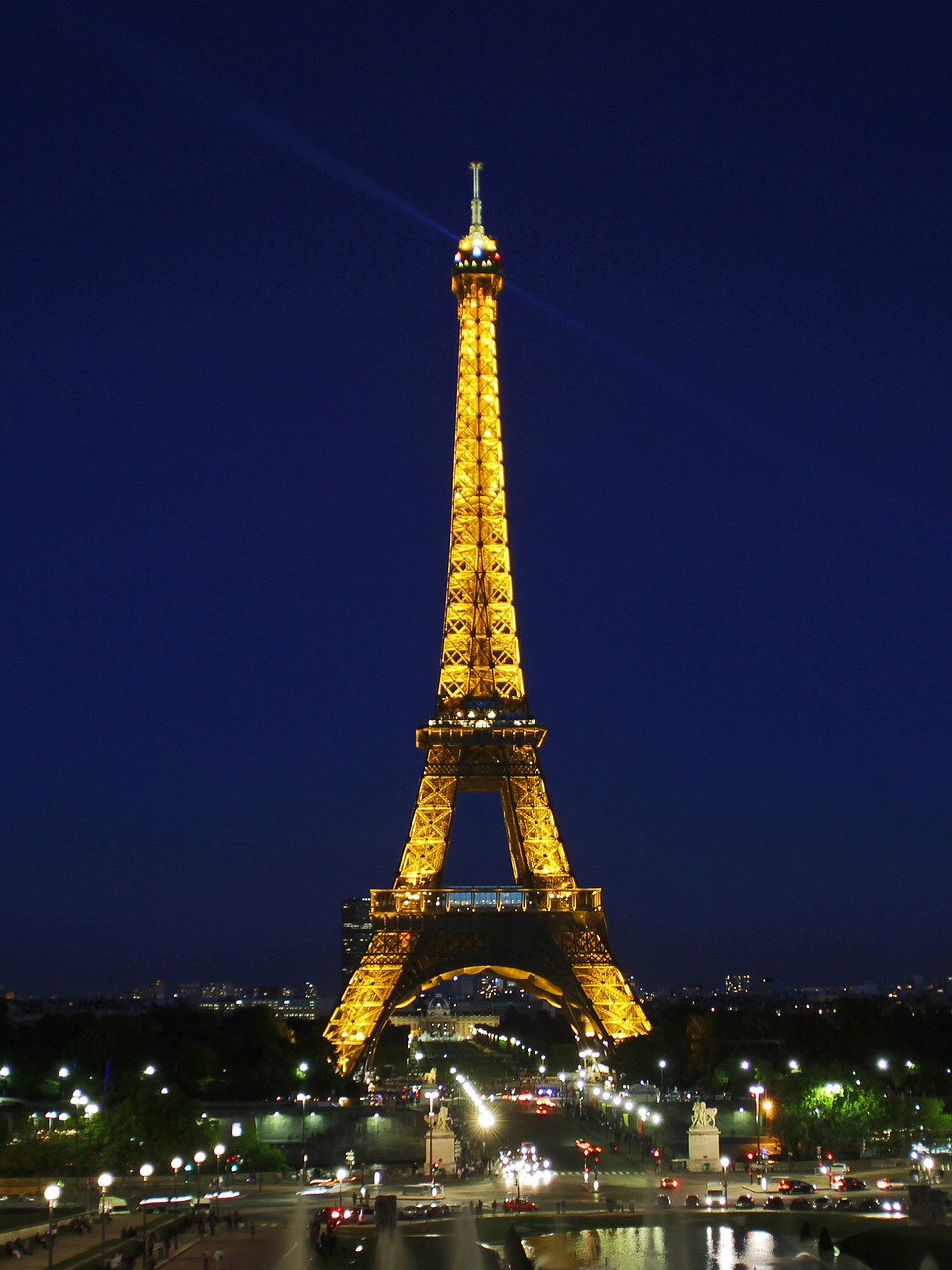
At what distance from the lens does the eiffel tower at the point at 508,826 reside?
257 feet

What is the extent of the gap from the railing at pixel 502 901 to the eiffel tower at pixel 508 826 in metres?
0.08

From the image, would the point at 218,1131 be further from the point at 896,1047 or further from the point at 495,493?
the point at 495,493

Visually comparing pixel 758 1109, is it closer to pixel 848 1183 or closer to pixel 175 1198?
pixel 848 1183

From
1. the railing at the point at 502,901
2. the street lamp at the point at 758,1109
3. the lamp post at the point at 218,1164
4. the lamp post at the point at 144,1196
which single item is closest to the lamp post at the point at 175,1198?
the lamp post at the point at 144,1196

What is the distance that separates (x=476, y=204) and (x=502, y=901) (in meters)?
44.2

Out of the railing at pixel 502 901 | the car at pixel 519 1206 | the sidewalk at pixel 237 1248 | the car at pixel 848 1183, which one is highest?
the railing at pixel 502 901

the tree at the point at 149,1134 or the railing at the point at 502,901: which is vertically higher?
the railing at the point at 502,901

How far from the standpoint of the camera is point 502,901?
80.8m

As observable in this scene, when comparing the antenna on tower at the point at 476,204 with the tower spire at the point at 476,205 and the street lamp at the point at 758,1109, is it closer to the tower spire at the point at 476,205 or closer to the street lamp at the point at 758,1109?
the tower spire at the point at 476,205

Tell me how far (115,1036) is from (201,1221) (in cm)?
3221

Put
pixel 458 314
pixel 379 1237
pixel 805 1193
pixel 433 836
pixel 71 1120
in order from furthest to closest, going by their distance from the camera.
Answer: pixel 458 314 → pixel 433 836 → pixel 71 1120 → pixel 805 1193 → pixel 379 1237

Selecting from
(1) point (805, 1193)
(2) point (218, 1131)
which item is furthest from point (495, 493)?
(1) point (805, 1193)

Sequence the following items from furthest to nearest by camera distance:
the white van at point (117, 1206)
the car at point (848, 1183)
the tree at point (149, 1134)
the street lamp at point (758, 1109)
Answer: the street lamp at point (758, 1109), the tree at point (149, 1134), the car at point (848, 1183), the white van at point (117, 1206)

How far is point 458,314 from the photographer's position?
90375mm
